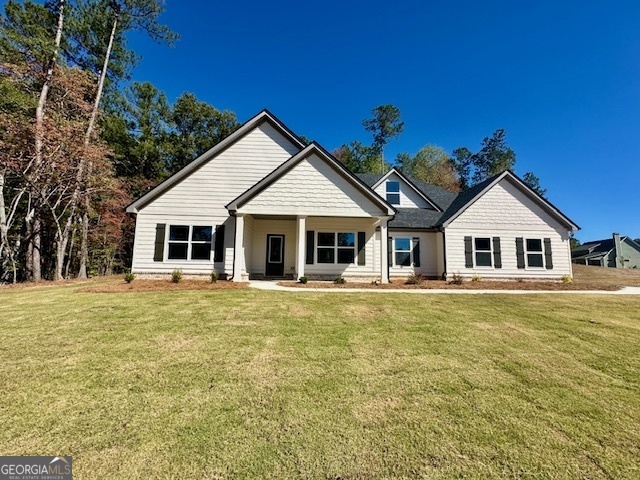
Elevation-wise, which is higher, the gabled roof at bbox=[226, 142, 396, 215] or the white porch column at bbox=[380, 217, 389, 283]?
the gabled roof at bbox=[226, 142, 396, 215]

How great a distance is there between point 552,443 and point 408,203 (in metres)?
16.6

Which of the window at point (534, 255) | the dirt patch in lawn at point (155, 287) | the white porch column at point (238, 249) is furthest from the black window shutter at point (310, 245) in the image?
the window at point (534, 255)

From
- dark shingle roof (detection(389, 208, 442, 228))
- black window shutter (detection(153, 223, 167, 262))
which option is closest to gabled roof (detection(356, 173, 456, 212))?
dark shingle roof (detection(389, 208, 442, 228))

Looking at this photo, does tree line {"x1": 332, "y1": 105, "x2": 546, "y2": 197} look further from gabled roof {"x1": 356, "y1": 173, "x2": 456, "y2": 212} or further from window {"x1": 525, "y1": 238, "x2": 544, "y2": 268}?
window {"x1": 525, "y1": 238, "x2": 544, "y2": 268}

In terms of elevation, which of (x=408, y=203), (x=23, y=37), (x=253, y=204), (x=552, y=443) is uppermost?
(x=23, y=37)

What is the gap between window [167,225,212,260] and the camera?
525 inches

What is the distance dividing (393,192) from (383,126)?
81.1ft

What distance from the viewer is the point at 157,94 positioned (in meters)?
29.5

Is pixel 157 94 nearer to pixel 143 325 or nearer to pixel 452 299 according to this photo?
pixel 143 325

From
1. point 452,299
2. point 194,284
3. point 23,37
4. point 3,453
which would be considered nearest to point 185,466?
point 3,453

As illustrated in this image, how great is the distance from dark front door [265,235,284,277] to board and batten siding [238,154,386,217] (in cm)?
275
